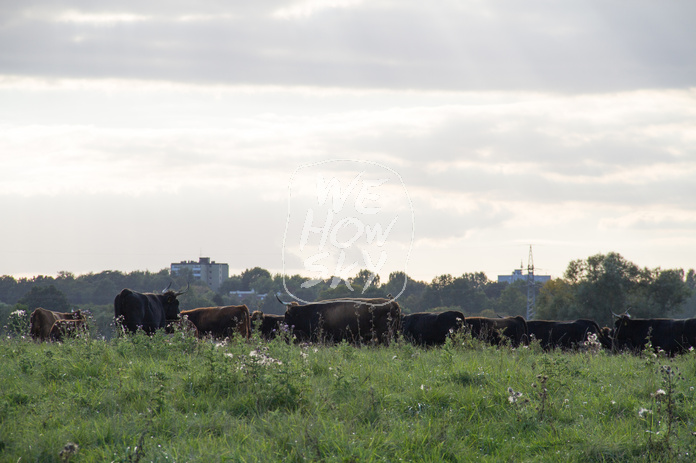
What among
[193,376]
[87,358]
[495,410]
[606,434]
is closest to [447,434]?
[495,410]

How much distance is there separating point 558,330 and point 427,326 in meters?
5.71

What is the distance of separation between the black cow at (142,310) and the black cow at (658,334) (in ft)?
43.5

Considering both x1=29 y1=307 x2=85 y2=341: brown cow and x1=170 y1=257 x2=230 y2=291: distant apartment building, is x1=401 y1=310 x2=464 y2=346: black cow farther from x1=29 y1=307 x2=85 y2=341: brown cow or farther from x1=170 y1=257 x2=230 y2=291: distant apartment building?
x1=170 y1=257 x2=230 y2=291: distant apartment building

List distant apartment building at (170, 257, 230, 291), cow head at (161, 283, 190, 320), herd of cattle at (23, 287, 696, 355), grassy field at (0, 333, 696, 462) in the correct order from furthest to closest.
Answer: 1. distant apartment building at (170, 257, 230, 291)
2. cow head at (161, 283, 190, 320)
3. herd of cattle at (23, 287, 696, 355)
4. grassy field at (0, 333, 696, 462)

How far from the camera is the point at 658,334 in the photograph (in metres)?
19.8

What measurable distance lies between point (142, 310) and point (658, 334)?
1531 centimetres

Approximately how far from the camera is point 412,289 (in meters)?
94.0

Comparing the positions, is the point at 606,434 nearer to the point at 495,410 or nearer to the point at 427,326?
the point at 495,410

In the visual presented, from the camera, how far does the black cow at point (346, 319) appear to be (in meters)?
18.2

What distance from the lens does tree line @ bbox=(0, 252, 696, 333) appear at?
48438 mm

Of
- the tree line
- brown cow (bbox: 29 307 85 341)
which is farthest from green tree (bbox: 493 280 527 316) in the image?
brown cow (bbox: 29 307 85 341)

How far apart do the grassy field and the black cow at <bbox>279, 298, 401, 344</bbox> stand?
9.54m

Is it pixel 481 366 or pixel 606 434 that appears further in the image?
pixel 481 366

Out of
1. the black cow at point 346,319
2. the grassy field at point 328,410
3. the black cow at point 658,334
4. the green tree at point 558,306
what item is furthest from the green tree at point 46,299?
the grassy field at point 328,410
